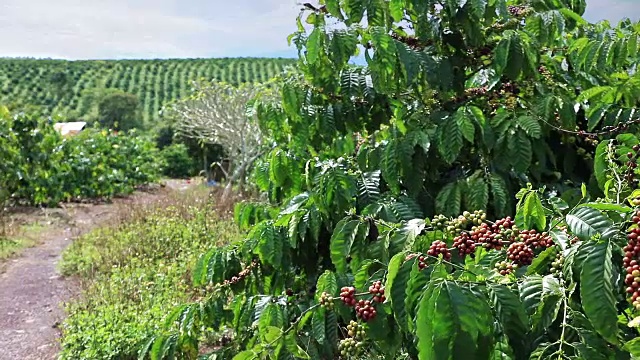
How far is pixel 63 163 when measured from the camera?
1307cm

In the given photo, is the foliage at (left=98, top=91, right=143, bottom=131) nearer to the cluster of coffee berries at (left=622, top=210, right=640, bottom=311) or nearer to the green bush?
the green bush

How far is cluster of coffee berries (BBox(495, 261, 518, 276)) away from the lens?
1.28 m

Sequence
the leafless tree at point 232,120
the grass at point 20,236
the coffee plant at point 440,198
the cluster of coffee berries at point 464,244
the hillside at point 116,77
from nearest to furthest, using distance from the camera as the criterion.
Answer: the coffee plant at point 440,198 → the cluster of coffee berries at point 464,244 → the grass at point 20,236 → the leafless tree at point 232,120 → the hillside at point 116,77

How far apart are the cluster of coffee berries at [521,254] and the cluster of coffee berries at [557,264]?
2.2 inches

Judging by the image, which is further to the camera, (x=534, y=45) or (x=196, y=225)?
(x=196, y=225)

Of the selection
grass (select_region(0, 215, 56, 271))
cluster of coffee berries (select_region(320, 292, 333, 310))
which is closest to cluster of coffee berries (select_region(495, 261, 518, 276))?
cluster of coffee berries (select_region(320, 292, 333, 310))

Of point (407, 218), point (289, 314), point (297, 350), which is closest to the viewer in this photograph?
point (297, 350)

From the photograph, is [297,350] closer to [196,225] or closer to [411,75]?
[411,75]

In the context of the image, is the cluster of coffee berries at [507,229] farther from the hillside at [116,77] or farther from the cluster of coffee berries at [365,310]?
the hillside at [116,77]

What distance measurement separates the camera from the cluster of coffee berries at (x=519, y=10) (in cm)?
272

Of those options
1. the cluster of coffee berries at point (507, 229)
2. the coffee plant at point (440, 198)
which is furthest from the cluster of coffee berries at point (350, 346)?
the cluster of coffee berries at point (507, 229)

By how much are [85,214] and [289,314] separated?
Result: 1059 cm

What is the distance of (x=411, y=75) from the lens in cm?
231

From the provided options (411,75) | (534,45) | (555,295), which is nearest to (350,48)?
(411,75)
